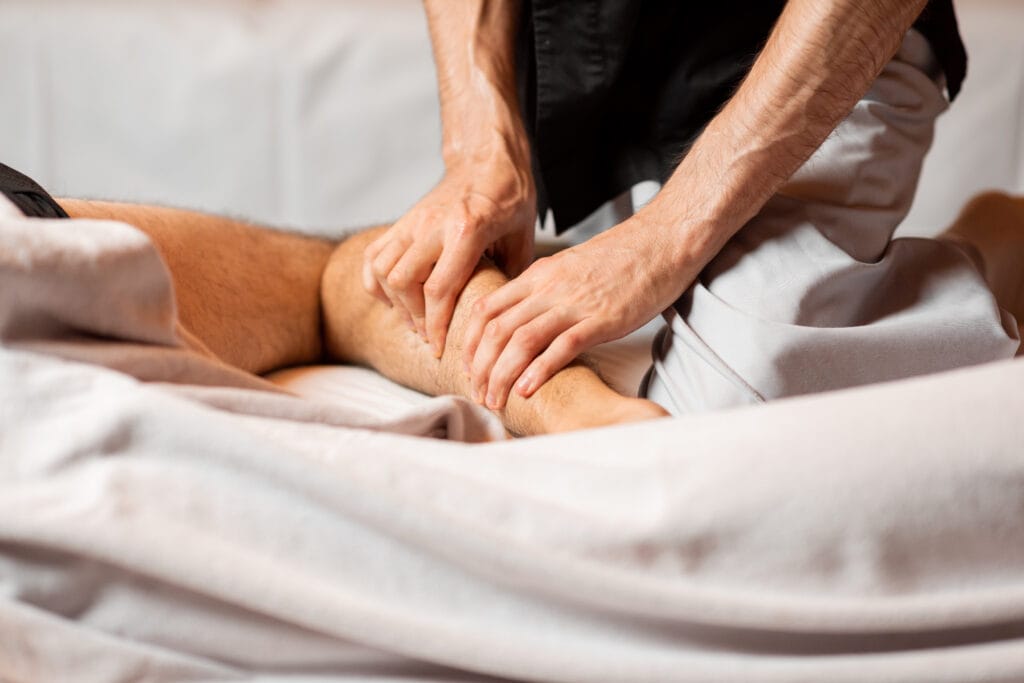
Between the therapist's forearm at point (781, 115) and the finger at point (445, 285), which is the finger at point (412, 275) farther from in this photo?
the therapist's forearm at point (781, 115)

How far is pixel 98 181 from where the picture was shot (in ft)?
6.12

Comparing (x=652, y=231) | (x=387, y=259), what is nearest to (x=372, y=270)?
(x=387, y=259)

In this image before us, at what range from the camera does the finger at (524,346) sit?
86 centimetres

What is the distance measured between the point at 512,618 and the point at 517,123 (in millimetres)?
784

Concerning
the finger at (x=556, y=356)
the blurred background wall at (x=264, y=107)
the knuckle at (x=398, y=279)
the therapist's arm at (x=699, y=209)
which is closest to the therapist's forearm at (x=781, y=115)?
the therapist's arm at (x=699, y=209)

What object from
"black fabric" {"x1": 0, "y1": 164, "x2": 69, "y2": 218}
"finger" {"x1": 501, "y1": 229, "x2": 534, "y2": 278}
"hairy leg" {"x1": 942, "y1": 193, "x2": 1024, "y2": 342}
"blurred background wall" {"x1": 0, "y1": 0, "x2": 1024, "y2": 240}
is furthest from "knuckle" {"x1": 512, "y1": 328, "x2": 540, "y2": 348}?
"blurred background wall" {"x1": 0, "y1": 0, "x2": 1024, "y2": 240}

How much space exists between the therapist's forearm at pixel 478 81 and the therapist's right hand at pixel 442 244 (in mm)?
57

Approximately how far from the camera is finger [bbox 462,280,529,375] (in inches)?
34.4

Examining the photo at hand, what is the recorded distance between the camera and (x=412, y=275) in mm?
966

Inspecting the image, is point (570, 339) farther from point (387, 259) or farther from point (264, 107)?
point (264, 107)

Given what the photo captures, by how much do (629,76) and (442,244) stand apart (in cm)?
39

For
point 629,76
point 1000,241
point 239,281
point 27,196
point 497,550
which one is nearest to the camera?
point 497,550

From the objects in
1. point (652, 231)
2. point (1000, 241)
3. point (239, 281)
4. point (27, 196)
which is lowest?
point (1000, 241)

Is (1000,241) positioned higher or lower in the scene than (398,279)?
lower
